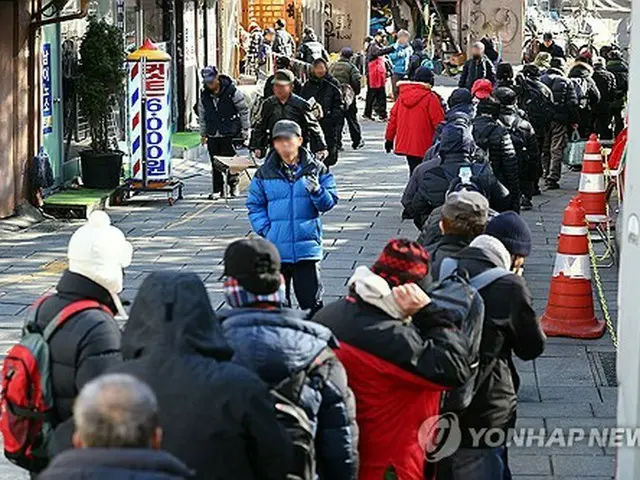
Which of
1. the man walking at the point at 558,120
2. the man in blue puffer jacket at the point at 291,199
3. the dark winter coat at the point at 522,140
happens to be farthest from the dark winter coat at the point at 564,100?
the man in blue puffer jacket at the point at 291,199

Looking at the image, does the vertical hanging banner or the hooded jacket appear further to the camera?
the vertical hanging banner

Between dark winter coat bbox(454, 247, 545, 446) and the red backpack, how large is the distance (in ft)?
6.10

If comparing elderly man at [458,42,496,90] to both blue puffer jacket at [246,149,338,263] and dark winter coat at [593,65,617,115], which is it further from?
blue puffer jacket at [246,149,338,263]

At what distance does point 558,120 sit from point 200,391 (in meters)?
15.2

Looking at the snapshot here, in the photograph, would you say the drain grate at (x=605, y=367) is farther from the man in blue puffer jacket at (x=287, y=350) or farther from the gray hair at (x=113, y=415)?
the gray hair at (x=113, y=415)

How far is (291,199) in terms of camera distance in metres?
10.2

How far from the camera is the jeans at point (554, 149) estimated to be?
19359mm

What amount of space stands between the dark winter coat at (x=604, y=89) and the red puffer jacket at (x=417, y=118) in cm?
763

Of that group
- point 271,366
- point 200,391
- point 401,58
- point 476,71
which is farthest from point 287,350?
point 401,58

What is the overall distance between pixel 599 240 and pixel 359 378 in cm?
1036

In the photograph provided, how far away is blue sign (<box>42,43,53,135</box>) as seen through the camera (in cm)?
1752

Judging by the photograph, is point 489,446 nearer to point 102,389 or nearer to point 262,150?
point 102,389

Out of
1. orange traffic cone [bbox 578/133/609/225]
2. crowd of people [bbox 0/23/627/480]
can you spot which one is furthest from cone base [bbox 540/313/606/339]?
orange traffic cone [bbox 578/133/609/225]

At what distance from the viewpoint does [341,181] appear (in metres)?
20.7
